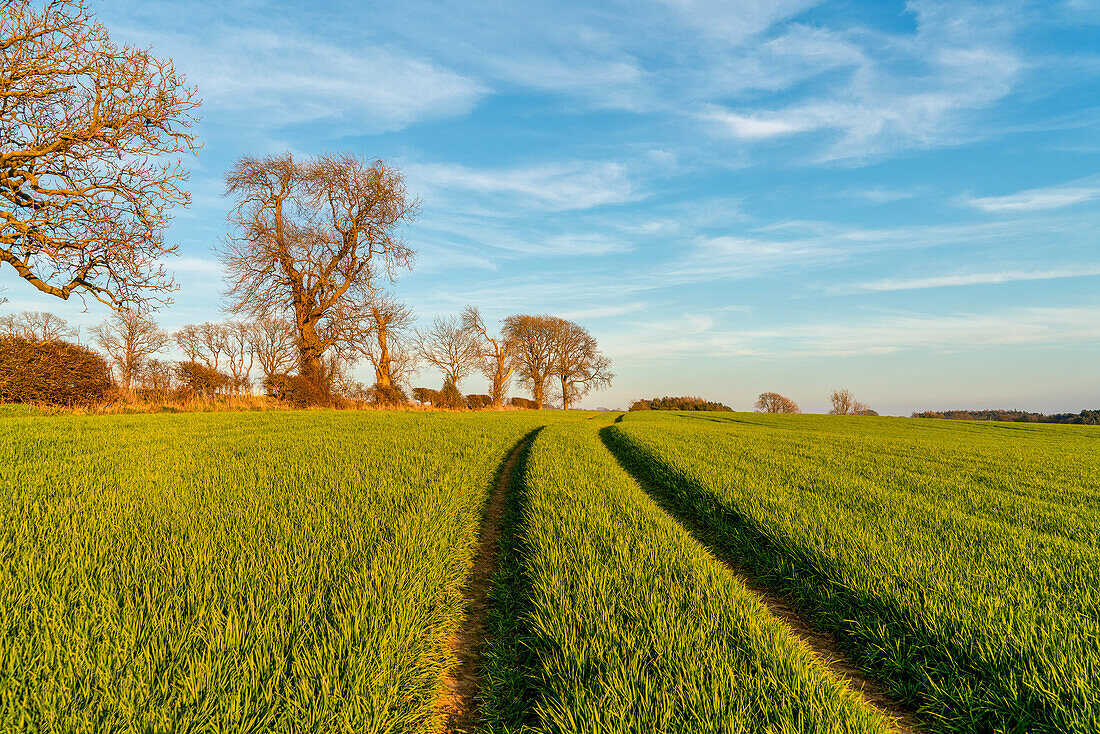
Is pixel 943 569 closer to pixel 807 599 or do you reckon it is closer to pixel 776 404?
pixel 807 599

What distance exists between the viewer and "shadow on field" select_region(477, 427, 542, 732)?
263 cm

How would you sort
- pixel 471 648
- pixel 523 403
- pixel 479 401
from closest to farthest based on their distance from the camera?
pixel 471 648 → pixel 479 401 → pixel 523 403

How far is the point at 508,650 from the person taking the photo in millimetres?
3250

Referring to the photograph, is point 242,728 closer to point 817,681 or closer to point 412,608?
point 412,608

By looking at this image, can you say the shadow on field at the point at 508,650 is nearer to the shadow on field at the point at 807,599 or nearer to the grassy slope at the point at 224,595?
the grassy slope at the point at 224,595

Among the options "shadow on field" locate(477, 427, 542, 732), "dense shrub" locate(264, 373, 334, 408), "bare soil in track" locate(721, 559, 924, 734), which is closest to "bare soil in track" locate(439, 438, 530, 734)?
"shadow on field" locate(477, 427, 542, 732)

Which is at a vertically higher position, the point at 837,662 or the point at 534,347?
the point at 534,347

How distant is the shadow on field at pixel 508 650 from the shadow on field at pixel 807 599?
212 centimetres

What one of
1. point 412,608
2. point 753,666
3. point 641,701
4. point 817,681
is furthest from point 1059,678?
point 412,608

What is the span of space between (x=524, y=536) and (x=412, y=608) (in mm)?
2144

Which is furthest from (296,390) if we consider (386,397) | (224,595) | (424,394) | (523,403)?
(523,403)

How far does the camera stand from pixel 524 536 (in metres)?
5.27

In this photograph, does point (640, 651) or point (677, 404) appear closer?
point (640, 651)

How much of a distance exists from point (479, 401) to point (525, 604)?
47123 millimetres
